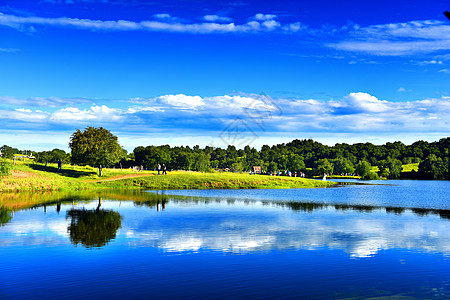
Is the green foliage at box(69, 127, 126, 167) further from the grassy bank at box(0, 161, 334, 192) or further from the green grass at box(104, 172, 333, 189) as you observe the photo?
the green grass at box(104, 172, 333, 189)

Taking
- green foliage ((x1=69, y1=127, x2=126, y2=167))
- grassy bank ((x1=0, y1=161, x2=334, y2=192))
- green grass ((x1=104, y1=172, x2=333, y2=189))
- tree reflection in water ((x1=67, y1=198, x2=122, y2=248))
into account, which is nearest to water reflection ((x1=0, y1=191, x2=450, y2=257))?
tree reflection in water ((x1=67, y1=198, x2=122, y2=248))

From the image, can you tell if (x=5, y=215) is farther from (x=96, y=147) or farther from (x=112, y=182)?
(x=96, y=147)

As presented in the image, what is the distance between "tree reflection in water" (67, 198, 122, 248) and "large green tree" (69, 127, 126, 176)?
5692cm

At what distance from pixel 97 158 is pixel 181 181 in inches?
940

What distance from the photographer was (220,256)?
24.3m

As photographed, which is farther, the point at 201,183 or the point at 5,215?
the point at 201,183

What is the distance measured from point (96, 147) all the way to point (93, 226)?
69.5 metres

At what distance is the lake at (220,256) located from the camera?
18.0 meters

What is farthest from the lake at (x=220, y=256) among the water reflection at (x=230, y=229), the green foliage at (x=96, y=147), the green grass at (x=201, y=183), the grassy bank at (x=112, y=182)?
the green foliage at (x=96, y=147)

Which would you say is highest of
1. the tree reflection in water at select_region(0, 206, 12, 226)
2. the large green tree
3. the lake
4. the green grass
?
the large green tree

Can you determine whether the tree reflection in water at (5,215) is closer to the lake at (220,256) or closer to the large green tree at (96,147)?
the lake at (220,256)

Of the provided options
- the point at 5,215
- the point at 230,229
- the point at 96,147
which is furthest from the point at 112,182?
the point at 230,229

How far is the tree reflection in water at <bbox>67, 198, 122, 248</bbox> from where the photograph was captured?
2901 centimetres

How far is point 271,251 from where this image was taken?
2586 cm
